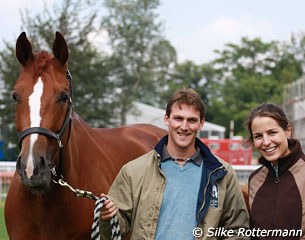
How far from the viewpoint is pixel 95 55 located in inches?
1345

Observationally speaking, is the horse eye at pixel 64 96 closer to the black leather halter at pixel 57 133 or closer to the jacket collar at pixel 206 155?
the black leather halter at pixel 57 133

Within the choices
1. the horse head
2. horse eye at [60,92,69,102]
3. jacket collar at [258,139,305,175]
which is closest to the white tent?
the horse head

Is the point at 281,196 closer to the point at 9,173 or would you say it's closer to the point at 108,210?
the point at 108,210

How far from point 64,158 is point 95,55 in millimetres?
30154

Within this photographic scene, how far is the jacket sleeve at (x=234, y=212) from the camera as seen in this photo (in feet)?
10.8

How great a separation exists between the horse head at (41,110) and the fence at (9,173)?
8.71 metres

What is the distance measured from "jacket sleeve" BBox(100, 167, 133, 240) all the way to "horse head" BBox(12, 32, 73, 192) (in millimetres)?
548

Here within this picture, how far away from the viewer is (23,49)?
4.20 metres

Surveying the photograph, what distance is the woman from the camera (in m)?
3.22

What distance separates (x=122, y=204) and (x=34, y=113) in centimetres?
93

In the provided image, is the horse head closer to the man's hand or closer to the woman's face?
the man's hand

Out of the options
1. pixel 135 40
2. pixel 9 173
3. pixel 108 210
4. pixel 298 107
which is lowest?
pixel 9 173

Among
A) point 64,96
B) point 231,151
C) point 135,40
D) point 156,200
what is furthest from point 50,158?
point 135,40

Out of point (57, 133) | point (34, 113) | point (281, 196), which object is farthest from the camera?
point (57, 133)
